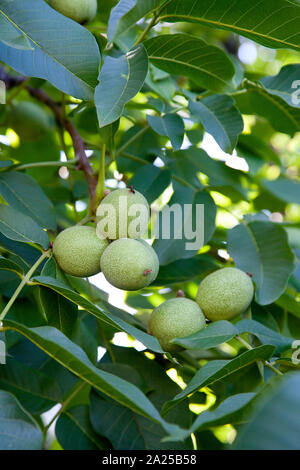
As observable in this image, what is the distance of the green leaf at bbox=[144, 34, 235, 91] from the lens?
1156mm

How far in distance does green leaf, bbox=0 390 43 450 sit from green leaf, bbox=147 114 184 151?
641 millimetres

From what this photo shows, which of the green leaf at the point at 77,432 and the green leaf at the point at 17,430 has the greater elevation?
the green leaf at the point at 17,430

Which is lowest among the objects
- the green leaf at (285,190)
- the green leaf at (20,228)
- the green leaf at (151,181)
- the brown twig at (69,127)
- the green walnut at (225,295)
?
the green leaf at (285,190)

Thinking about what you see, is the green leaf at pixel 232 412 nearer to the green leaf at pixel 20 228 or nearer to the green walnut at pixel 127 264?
the green walnut at pixel 127 264

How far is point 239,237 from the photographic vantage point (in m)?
1.34

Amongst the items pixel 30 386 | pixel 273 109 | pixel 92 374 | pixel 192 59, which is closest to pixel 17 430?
pixel 92 374

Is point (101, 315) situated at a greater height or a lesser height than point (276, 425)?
lesser

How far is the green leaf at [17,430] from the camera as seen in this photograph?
81 cm

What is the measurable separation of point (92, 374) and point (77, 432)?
458 mm

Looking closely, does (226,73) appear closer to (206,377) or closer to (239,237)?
(239,237)

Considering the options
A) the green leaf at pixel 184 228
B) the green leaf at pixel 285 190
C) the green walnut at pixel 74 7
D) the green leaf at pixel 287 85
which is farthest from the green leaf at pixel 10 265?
the green leaf at pixel 285 190

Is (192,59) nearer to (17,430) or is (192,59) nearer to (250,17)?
(250,17)

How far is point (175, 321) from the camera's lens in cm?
107

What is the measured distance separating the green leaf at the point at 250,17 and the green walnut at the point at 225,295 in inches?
19.3
